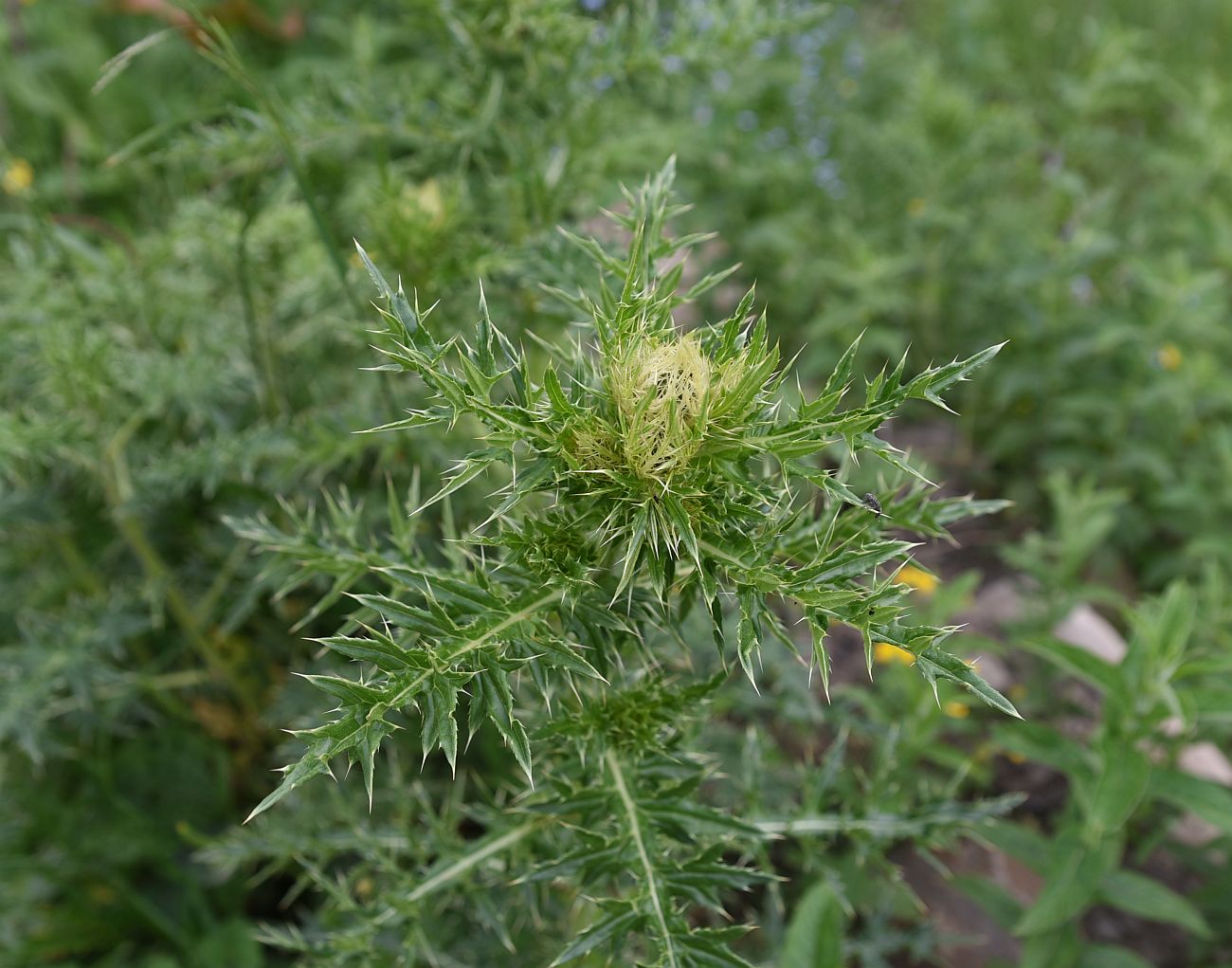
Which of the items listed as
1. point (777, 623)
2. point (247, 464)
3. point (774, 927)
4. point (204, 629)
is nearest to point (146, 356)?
point (247, 464)

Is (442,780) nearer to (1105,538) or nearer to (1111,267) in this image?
(1105,538)

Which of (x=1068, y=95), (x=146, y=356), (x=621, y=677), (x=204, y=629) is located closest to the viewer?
(x=621, y=677)

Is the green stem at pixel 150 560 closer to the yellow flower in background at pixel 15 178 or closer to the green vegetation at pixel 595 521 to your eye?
the green vegetation at pixel 595 521

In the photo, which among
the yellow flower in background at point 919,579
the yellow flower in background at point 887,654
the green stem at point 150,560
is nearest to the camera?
the green stem at point 150,560

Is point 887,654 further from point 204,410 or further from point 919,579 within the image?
point 204,410

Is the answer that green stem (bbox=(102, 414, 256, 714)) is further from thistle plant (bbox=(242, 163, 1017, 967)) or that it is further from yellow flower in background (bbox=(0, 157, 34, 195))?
thistle plant (bbox=(242, 163, 1017, 967))

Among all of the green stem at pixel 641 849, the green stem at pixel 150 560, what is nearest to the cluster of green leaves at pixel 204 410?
the green stem at pixel 150 560

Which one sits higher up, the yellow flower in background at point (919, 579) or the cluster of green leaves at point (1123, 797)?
the cluster of green leaves at point (1123, 797)
